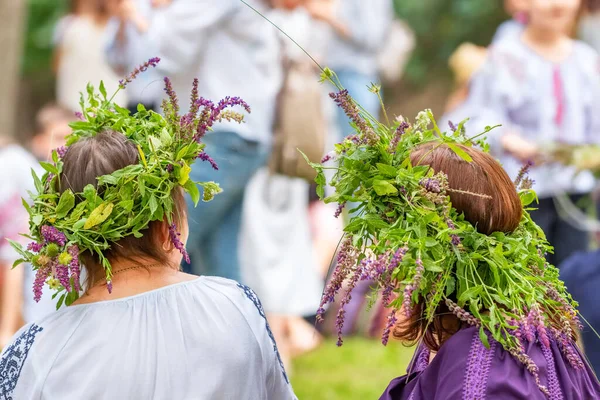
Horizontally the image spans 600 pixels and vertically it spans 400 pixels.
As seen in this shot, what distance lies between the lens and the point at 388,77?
39.1 ft

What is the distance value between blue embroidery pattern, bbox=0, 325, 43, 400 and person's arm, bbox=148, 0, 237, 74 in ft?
9.27

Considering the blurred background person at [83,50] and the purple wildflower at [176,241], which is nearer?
the purple wildflower at [176,241]

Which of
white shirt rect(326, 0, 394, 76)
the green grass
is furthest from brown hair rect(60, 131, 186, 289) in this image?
white shirt rect(326, 0, 394, 76)

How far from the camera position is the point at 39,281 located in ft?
8.00

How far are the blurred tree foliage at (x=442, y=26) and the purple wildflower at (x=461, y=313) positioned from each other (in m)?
10.6

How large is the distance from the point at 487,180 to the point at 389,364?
152 inches

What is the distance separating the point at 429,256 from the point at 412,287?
0.16 meters

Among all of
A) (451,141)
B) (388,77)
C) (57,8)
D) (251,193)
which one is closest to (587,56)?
(251,193)

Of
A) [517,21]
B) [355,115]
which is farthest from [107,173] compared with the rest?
[517,21]

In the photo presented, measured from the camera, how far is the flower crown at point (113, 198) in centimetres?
255

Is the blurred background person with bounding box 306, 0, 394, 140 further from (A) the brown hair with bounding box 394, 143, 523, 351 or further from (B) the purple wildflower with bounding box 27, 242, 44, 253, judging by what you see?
(B) the purple wildflower with bounding box 27, 242, 44, 253

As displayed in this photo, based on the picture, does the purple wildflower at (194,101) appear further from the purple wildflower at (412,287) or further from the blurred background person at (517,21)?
the blurred background person at (517,21)

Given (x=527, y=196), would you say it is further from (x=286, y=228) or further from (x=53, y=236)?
(x=286, y=228)

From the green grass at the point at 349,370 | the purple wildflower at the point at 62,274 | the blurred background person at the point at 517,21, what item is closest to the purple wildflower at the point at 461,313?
the purple wildflower at the point at 62,274
